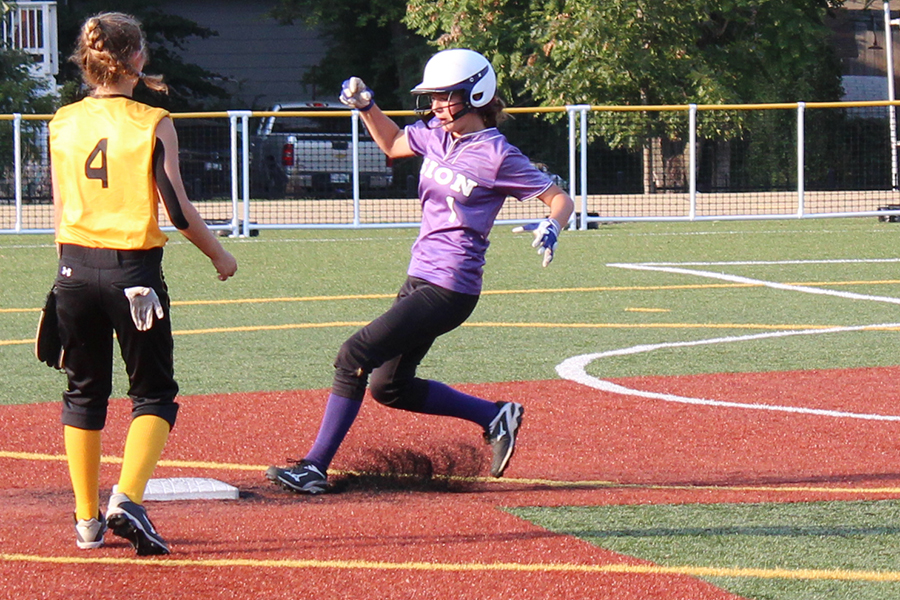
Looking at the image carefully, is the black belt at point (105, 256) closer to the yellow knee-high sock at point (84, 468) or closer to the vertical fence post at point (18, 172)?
the yellow knee-high sock at point (84, 468)

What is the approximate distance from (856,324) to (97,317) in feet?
24.7

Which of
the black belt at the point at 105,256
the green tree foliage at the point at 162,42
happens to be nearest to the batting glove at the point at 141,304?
the black belt at the point at 105,256

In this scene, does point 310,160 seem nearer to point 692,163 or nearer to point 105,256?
point 692,163

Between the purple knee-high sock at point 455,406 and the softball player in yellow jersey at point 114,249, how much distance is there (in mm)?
1485

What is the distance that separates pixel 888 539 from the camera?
4.94m

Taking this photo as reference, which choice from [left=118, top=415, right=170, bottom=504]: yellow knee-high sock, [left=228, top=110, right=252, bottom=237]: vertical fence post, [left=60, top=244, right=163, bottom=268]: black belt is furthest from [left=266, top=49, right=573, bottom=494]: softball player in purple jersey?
[left=228, top=110, right=252, bottom=237]: vertical fence post

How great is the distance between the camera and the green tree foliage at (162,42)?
130 feet

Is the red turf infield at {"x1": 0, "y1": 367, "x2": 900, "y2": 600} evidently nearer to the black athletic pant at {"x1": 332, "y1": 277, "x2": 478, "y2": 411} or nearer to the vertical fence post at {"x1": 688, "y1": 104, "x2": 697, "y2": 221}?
the black athletic pant at {"x1": 332, "y1": 277, "x2": 478, "y2": 411}

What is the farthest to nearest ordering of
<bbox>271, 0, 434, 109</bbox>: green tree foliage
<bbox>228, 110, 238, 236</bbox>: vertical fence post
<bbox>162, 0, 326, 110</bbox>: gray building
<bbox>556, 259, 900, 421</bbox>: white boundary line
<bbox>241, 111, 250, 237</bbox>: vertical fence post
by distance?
Answer: <bbox>162, 0, 326, 110</bbox>: gray building
<bbox>271, 0, 434, 109</bbox>: green tree foliage
<bbox>241, 111, 250, 237</bbox>: vertical fence post
<bbox>228, 110, 238, 236</bbox>: vertical fence post
<bbox>556, 259, 900, 421</bbox>: white boundary line

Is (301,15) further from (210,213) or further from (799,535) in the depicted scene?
(799,535)

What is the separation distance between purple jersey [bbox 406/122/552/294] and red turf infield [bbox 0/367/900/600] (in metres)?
0.89

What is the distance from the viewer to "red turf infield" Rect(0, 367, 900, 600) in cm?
444

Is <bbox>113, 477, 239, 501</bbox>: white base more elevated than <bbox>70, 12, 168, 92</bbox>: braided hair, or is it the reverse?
<bbox>70, 12, 168, 92</bbox>: braided hair

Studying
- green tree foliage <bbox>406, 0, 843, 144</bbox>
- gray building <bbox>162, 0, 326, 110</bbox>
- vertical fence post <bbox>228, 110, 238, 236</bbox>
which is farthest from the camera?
gray building <bbox>162, 0, 326, 110</bbox>
